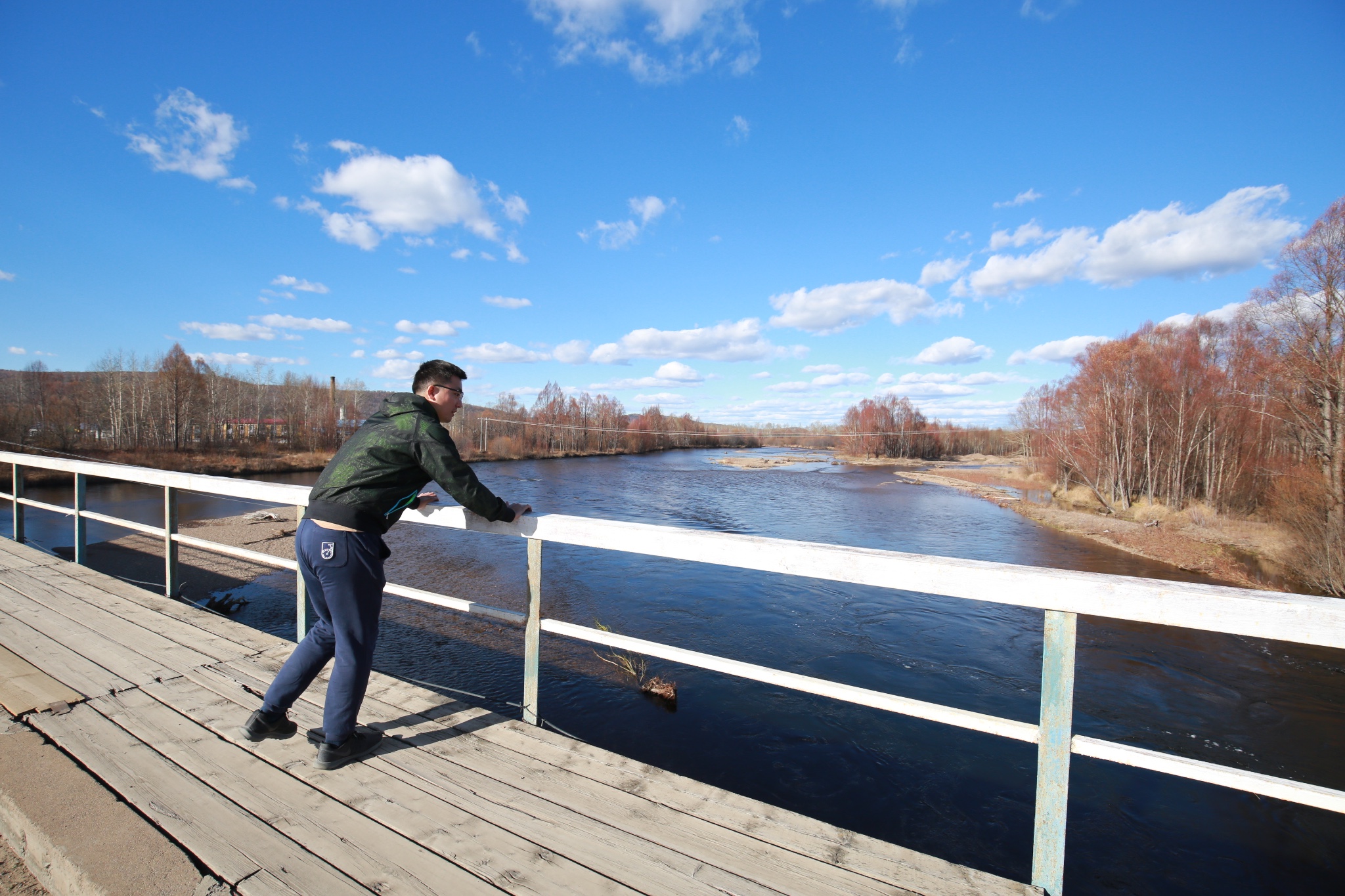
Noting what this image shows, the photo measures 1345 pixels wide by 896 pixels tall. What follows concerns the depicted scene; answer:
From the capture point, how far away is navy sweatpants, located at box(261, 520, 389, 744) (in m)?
2.21

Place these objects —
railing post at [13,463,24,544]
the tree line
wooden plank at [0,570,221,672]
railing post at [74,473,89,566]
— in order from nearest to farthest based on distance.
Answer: wooden plank at [0,570,221,672] → railing post at [74,473,89,566] → railing post at [13,463,24,544] → the tree line

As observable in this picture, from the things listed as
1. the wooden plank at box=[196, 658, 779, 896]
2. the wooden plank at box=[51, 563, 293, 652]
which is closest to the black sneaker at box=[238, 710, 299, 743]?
the wooden plank at box=[196, 658, 779, 896]

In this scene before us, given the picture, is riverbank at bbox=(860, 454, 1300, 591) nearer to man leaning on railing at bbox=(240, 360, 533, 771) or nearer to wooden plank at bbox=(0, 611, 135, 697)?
man leaning on railing at bbox=(240, 360, 533, 771)

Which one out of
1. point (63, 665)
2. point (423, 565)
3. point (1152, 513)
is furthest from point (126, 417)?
point (1152, 513)

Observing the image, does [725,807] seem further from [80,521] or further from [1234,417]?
[1234,417]

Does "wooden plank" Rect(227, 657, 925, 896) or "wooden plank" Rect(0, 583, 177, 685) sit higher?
"wooden plank" Rect(0, 583, 177, 685)

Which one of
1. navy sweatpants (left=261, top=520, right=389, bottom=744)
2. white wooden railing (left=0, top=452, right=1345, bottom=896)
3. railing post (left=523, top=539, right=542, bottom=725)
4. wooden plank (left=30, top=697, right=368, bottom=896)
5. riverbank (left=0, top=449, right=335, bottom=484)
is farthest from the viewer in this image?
riverbank (left=0, top=449, right=335, bottom=484)

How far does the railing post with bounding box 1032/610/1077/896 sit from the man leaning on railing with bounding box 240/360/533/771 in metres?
1.87

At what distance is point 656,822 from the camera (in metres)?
2.00

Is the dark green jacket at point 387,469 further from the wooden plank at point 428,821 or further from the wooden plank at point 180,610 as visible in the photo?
the wooden plank at point 180,610

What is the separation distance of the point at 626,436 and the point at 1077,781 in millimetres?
84714

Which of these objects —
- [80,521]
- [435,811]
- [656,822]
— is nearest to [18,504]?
[80,521]

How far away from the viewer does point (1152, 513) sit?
1002 inches

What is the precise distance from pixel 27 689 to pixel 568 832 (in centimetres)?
277
